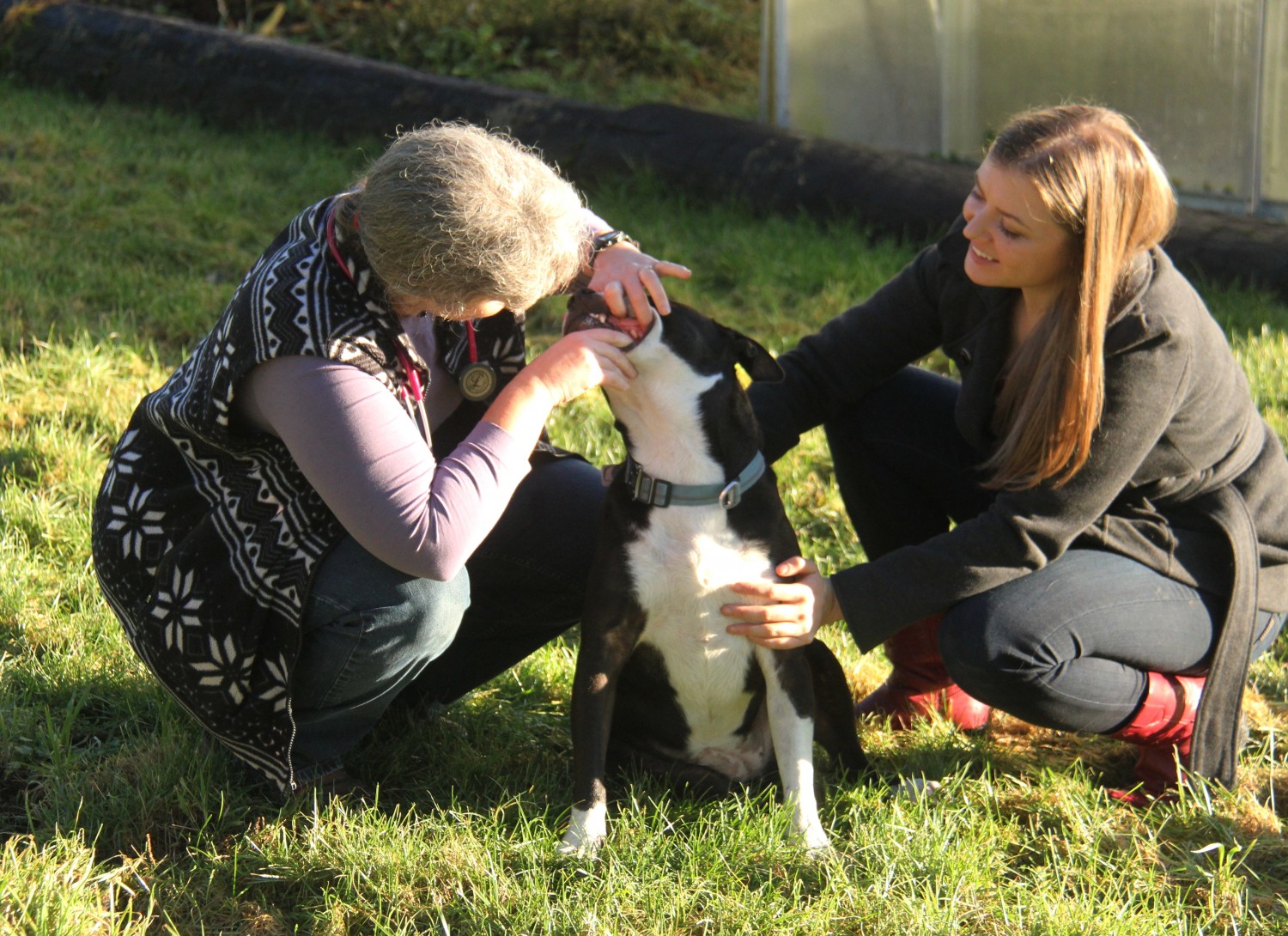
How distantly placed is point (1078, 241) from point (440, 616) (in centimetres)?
145

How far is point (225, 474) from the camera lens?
2.56 m

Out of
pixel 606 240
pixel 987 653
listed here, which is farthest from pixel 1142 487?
pixel 606 240

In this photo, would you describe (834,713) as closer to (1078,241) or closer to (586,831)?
(586,831)

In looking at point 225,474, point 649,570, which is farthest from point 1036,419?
point 225,474

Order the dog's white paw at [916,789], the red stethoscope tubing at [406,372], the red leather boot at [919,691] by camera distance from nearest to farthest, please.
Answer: the red stethoscope tubing at [406,372] < the dog's white paw at [916,789] < the red leather boot at [919,691]

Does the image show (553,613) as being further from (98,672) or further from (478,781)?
(98,672)

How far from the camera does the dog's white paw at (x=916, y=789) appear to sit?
9.18 ft

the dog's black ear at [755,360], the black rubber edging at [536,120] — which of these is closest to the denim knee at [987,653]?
the dog's black ear at [755,360]

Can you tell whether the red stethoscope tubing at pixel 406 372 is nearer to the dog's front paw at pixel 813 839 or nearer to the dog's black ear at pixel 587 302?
the dog's black ear at pixel 587 302

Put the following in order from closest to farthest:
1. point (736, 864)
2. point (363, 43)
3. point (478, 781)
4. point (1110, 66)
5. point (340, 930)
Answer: point (340, 930), point (736, 864), point (478, 781), point (1110, 66), point (363, 43)

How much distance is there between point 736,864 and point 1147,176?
5.11 ft

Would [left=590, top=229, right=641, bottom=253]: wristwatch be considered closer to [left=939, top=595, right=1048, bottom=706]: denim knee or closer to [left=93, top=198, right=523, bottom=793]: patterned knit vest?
[left=93, top=198, right=523, bottom=793]: patterned knit vest

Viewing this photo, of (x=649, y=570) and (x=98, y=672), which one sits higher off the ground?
(x=649, y=570)

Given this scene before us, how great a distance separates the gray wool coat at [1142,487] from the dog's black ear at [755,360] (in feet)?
1.41
